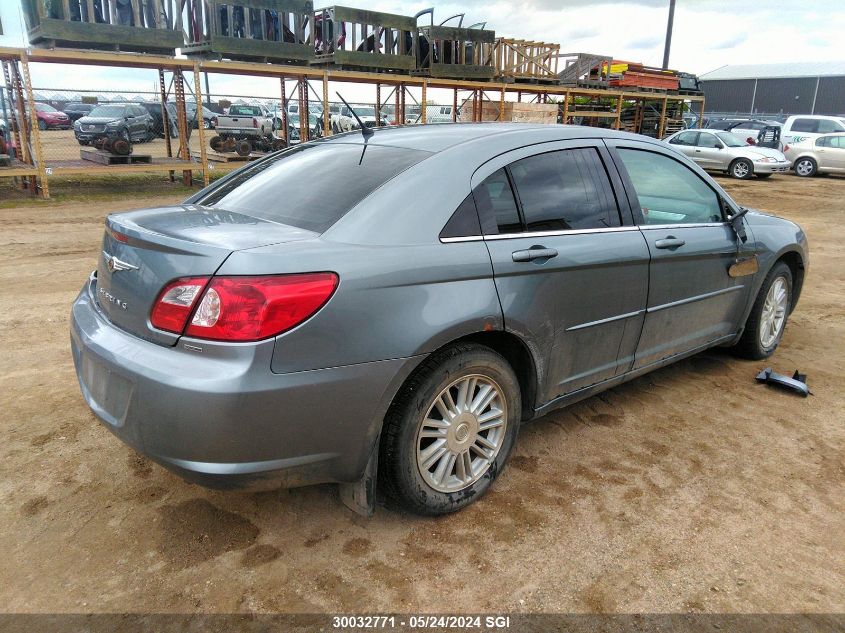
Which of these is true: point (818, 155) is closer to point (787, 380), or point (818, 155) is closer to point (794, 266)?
point (794, 266)

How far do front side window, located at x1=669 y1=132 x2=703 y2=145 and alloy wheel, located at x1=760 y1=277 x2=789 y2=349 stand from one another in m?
17.3

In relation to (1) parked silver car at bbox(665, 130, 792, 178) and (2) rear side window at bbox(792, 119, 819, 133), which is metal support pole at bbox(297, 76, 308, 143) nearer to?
(1) parked silver car at bbox(665, 130, 792, 178)

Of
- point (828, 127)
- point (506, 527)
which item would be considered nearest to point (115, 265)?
point (506, 527)

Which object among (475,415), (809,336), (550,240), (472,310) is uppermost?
Result: (550,240)

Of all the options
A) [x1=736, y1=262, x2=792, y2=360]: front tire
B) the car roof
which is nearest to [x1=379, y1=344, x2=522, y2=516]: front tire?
the car roof

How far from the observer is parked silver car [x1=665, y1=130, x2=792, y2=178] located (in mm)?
19203

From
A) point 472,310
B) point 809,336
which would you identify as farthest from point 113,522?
point 809,336

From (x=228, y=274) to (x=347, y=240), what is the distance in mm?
455

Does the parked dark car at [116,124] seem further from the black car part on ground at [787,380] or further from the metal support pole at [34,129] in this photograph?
the black car part on ground at [787,380]

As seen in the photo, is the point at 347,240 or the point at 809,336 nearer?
the point at 347,240

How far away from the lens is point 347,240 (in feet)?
7.78

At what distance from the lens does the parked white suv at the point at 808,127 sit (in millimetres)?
20562

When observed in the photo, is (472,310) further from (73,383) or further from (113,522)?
(73,383)

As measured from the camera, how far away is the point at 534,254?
279 cm
